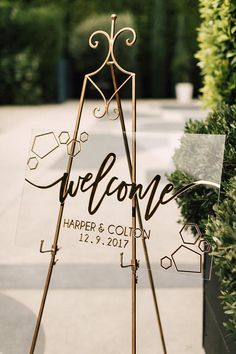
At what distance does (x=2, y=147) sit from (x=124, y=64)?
1277cm

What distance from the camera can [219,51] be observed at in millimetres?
4008

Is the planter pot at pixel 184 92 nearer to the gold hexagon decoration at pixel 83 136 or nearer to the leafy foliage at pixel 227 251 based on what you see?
the gold hexagon decoration at pixel 83 136

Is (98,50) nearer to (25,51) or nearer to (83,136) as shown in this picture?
(25,51)

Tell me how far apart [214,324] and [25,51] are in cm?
1824

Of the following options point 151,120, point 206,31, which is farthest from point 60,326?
point 151,120

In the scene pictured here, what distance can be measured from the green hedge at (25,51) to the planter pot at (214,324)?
17549 millimetres

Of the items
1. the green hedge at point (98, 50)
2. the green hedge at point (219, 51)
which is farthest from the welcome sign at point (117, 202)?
the green hedge at point (98, 50)

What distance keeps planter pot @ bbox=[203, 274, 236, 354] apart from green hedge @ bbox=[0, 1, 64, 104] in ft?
57.6

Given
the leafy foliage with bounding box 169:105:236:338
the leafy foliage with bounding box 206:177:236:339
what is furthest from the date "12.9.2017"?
the leafy foliage with bounding box 206:177:236:339

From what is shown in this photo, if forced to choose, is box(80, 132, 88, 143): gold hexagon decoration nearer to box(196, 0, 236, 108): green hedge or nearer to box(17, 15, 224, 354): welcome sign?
box(17, 15, 224, 354): welcome sign

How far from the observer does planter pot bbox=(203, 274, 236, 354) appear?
107 inches

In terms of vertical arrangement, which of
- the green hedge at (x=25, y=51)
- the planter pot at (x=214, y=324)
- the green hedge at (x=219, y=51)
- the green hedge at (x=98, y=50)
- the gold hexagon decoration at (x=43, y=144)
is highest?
the green hedge at (x=98, y=50)

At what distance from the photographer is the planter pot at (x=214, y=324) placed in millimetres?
2719

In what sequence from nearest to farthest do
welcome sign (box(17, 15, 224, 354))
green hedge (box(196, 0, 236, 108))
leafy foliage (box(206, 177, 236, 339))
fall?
leafy foliage (box(206, 177, 236, 339)), welcome sign (box(17, 15, 224, 354)), green hedge (box(196, 0, 236, 108))
